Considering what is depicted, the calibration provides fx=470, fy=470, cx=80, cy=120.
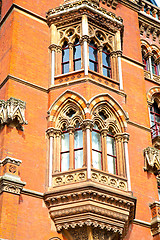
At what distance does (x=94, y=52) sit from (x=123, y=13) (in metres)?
4.87

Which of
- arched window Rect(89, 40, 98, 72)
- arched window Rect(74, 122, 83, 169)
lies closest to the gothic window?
arched window Rect(89, 40, 98, 72)

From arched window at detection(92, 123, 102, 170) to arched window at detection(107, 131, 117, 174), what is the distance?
43 cm

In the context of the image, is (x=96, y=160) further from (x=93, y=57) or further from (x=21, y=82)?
(x=93, y=57)

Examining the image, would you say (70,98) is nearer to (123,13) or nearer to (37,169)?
(37,169)

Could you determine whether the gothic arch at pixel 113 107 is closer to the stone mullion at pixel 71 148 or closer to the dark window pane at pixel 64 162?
the stone mullion at pixel 71 148

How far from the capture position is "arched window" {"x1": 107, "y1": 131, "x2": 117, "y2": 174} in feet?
57.2

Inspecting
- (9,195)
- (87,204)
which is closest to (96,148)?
(87,204)

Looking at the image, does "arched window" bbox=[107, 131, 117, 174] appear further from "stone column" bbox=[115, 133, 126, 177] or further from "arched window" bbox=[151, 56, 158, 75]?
"arched window" bbox=[151, 56, 158, 75]

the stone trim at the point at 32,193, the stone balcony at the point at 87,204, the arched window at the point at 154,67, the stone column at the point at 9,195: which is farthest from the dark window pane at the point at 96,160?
the arched window at the point at 154,67

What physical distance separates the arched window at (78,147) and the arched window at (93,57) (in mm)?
2931

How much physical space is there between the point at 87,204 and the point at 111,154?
285cm

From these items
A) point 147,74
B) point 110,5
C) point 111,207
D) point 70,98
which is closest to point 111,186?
point 111,207

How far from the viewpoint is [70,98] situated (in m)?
18.1

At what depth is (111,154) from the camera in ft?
58.5
